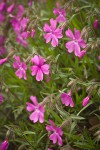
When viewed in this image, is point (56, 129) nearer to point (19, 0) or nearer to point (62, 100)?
point (62, 100)

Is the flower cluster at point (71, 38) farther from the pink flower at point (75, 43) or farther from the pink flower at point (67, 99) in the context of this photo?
the pink flower at point (67, 99)

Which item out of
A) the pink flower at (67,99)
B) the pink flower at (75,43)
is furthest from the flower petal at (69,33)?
the pink flower at (67,99)

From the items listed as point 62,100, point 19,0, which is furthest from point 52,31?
point 19,0

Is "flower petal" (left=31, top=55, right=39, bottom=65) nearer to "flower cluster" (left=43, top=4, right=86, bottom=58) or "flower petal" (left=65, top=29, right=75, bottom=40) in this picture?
"flower cluster" (left=43, top=4, right=86, bottom=58)

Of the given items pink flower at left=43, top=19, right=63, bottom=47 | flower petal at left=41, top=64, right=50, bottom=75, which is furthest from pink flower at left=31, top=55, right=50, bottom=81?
pink flower at left=43, top=19, right=63, bottom=47

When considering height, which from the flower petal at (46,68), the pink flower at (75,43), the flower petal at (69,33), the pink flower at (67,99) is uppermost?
the flower petal at (69,33)

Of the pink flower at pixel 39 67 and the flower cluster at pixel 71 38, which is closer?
the pink flower at pixel 39 67

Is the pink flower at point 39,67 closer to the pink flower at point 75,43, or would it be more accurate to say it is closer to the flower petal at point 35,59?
the flower petal at point 35,59

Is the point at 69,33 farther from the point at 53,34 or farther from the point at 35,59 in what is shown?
the point at 35,59

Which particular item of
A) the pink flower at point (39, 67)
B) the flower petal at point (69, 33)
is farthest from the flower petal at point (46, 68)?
the flower petal at point (69, 33)

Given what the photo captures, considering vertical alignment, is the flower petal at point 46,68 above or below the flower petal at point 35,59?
below

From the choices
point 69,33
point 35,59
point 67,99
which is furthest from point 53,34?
point 67,99
